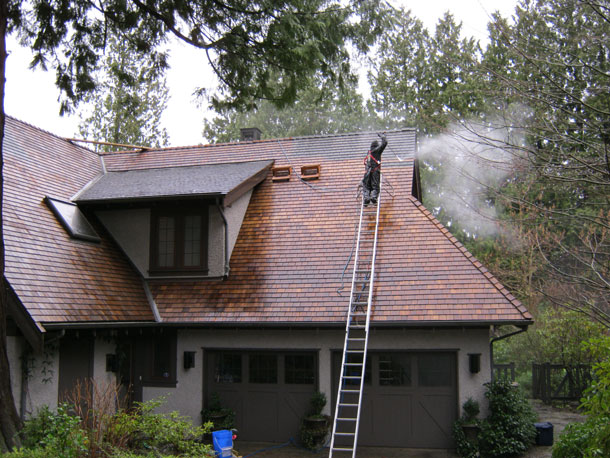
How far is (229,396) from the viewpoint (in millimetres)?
13867

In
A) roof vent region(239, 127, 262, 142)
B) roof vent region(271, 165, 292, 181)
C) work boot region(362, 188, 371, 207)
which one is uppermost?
roof vent region(239, 127, 262, 142)

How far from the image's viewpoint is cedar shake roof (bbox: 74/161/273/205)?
14461 mm

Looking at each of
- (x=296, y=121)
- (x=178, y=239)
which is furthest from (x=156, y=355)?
(x=296, y=121)

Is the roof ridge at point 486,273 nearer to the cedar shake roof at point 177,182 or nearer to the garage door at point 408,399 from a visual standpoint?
the garage door at point 408,399

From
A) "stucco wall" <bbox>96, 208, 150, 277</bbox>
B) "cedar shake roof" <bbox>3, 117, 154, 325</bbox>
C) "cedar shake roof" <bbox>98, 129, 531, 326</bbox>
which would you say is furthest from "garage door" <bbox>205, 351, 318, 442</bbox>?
"stucco wall" <bbox>96, 208, 150, 277</bbox>

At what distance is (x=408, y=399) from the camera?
13055 millimetres

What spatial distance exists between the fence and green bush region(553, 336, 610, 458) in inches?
487

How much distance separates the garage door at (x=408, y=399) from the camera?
42.2 ft

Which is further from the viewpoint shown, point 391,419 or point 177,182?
point 177,182

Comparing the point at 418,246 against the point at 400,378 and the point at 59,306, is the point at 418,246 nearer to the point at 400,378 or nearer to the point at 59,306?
the point at 400,378

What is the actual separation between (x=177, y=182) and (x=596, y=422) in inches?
442

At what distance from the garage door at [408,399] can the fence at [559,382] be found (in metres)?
7.43

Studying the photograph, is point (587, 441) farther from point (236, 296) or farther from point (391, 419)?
point (236, 296)

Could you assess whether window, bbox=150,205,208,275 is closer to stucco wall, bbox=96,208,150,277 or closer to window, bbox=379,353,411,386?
stucco wall, bbox=96,208,150,277
